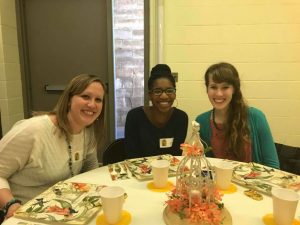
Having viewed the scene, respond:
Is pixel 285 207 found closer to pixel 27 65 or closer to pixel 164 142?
pixel 164 142

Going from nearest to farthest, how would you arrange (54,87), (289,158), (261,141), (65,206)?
(65,206)
(261,141)
(289,158)
(54,87)

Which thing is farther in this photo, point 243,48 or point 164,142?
point 243,48

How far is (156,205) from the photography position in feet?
3.54

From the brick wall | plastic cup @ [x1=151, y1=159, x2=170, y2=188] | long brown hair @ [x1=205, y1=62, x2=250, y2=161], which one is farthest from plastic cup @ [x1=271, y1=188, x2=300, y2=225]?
the brick wall

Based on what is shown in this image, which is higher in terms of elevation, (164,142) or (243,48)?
(243,48)

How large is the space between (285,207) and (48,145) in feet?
3.51

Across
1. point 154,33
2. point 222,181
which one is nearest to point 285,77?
point 154,33

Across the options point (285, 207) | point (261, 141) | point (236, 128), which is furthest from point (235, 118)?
point (285, 207)

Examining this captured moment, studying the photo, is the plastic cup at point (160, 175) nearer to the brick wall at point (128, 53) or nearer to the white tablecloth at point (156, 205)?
the white tablecloth at point (156, 205)

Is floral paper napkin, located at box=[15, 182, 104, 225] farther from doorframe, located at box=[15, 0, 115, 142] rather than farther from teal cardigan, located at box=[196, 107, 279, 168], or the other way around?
doorframe, located at box=[15, 0, 115, 142]

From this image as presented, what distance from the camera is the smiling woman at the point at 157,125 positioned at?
6.48 feet

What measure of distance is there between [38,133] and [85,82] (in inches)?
13.6

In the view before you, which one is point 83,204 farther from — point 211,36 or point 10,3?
point 10,3

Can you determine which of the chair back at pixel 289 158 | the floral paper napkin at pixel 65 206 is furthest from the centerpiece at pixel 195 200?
the chair back at pixel 289 158
